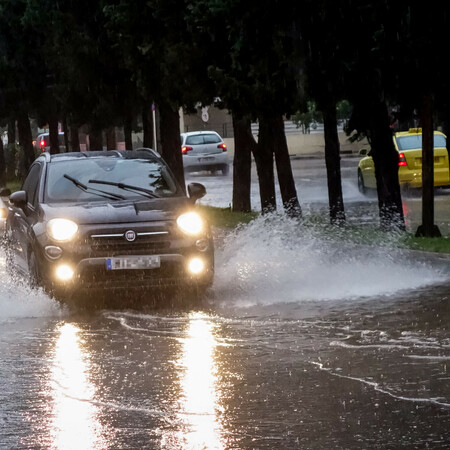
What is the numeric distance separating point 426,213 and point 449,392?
11.1 m

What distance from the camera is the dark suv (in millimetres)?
12773

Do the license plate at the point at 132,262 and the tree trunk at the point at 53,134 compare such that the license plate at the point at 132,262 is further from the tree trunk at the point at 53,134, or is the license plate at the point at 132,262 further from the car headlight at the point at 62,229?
the tree trunk at the point at 53,134

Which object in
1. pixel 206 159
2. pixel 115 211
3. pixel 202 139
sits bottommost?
pixel 206 159

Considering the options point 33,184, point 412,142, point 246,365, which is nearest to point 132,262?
point 33,184

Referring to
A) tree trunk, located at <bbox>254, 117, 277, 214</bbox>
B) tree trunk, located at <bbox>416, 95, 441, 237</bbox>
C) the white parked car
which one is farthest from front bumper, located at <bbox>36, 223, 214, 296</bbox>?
the white parked car

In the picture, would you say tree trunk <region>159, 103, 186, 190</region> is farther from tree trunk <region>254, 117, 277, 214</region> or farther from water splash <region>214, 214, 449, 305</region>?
water splash <region>214, 214, 449, 305</region>

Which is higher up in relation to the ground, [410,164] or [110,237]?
[110,237]

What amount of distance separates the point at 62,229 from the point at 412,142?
766 inches

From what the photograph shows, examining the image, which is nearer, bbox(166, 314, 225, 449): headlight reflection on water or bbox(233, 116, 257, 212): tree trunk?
bbox(166, 314, 225, 449): headlight reflection on water

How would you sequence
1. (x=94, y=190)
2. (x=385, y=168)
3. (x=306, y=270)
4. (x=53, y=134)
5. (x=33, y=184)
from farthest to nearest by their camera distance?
1. (x=53, y=134)
2. (x=385, y=168)
3. (x=306, y=270)
4. (x=33, y=184)
5. (x=94, y=190)

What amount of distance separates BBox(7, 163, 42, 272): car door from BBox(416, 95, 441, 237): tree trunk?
222 inches

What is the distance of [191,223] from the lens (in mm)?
13234

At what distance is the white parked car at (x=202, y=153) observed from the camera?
157 feet

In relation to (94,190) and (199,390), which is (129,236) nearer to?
(94,190)
